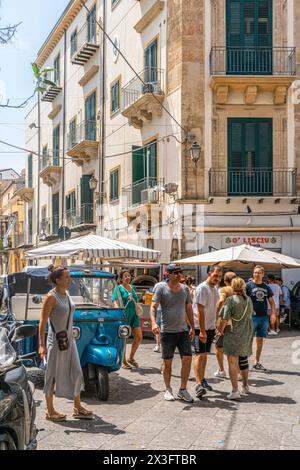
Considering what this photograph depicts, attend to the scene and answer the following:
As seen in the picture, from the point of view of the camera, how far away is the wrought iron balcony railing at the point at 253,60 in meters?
20.5

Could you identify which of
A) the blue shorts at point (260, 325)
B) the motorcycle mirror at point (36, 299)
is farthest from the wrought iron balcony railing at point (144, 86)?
the blue shorts at point (260, 325)

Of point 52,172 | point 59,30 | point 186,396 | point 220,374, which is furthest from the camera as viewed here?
point 52,172

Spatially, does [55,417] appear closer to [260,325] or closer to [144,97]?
[260,325]

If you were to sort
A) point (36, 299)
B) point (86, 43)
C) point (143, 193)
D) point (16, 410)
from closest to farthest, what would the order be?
point (16, 410) → point (36, 299) → point (143, 193) → point (86, 43)

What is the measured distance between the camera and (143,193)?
22.6 metres

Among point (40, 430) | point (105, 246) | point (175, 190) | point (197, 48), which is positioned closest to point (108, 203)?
point (175, 190)

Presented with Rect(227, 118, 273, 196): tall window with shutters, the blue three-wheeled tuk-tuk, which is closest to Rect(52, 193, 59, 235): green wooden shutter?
Rect(227, 118, 273, 196): tall window with shutters

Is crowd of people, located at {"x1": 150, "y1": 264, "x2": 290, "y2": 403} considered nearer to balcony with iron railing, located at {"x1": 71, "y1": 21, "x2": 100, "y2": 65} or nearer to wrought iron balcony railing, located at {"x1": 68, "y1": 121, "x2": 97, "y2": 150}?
wrought iron balcony railing, located at {"x1": 68, "y1": 121, "x2": 97, "y2": 150}

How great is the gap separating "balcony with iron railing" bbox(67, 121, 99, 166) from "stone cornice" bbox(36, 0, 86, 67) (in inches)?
240

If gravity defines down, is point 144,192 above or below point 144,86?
below

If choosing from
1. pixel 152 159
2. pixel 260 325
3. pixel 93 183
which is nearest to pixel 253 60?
pixel 152 159

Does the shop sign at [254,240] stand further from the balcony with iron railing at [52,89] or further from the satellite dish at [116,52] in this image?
the balcony with iron railing at [52,89]

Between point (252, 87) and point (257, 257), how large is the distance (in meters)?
7.23

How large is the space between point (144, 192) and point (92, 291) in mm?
12917
